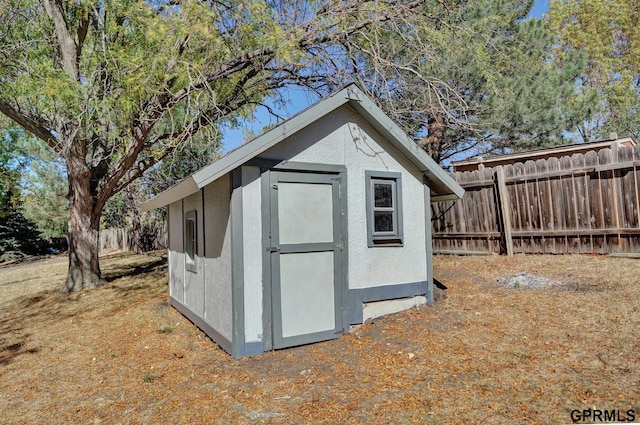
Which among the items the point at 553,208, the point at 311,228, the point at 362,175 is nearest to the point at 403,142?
the point at 362,175

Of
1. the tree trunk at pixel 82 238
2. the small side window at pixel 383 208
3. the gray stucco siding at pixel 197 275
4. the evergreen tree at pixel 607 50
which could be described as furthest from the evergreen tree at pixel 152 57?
the evergreen tree at pixel 607 50

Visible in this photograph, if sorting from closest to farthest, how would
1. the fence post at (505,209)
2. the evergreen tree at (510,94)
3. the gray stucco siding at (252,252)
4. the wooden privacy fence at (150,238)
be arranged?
the gray stucco siding at (252,252)
the fence post at (505,209)
the evergreen tree at (510,94)
the wooden privacy fence at (150,238)

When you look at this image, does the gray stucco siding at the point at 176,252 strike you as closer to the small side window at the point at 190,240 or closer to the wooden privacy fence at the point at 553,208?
the small side window at the point at 190,240

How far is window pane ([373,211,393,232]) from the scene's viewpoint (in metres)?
5.95

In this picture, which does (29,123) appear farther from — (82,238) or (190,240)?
(190,240)

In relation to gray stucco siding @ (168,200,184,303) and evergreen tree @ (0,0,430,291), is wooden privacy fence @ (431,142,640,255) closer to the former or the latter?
evergreen tree @ (0,0,430,291)

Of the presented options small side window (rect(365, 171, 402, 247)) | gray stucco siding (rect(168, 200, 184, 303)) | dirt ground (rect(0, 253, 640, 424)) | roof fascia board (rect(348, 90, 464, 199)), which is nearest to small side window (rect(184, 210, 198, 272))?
gray stucco siding (rect(168, 200, 184, 303))

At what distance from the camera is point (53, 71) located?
6414 mm

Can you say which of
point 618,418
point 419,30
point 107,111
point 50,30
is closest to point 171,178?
point 50,30

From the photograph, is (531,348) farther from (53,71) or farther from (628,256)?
(53,71)

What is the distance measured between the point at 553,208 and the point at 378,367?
6.58 meters

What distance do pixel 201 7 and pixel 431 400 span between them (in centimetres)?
621

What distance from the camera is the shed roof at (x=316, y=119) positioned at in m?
4.63

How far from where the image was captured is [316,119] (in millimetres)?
5238
